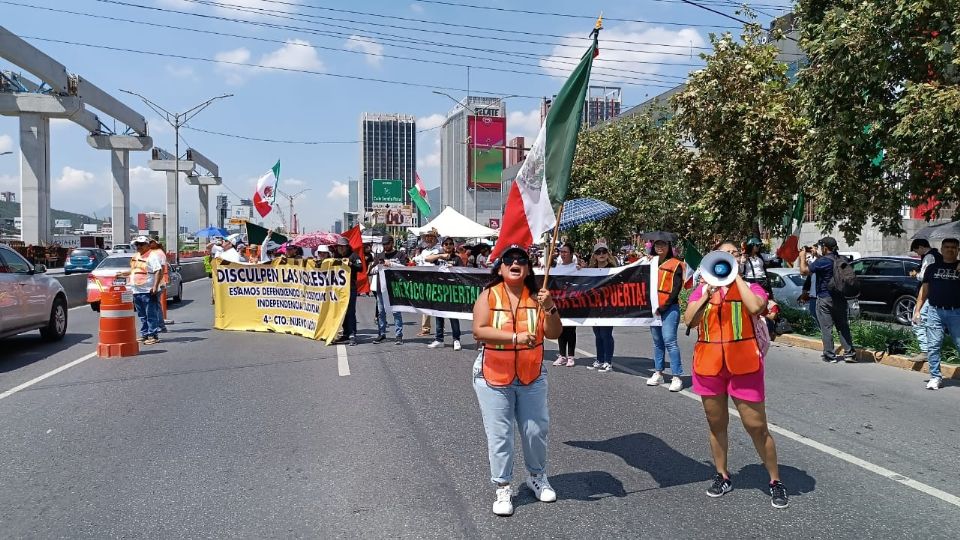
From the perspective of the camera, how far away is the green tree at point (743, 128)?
1391cm

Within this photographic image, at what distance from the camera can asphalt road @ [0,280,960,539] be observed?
4.51 metres

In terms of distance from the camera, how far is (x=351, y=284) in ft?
41.4

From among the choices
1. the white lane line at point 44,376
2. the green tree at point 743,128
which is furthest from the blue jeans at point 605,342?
the white lane line at point 44,376

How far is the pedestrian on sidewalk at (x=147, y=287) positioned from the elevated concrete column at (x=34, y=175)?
35737mm

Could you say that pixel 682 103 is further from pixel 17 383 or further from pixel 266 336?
pixel 17 383

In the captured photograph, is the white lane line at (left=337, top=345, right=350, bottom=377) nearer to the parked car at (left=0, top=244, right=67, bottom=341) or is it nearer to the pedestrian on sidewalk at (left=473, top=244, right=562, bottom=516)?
the parked car at (left=0, top=244, right=67, bottom=341)

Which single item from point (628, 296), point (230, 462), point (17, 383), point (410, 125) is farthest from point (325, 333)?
point (410, 125)

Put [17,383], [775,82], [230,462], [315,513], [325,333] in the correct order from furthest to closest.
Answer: [775,82]
[325,333]
[17,383]
[230,462]
[315,513]

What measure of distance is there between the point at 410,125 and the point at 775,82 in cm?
14004

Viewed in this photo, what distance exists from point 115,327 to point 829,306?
412 inches

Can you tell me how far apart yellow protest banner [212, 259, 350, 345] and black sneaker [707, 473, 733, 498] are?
28.1 feet

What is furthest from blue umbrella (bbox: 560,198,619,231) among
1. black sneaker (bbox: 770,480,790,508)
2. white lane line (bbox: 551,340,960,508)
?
black sneaker (bbox: 770,480,790,508)

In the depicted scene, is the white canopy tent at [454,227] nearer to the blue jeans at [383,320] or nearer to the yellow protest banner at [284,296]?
the yellow protest banner at [284,296]

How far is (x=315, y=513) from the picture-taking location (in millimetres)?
4652
